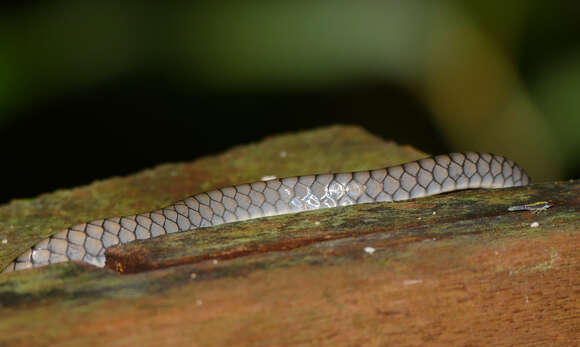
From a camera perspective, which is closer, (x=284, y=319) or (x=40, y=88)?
(x=284, y=319)

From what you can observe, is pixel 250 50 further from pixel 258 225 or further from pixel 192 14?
pixel 258 225

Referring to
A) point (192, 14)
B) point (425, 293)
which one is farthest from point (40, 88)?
point (425, 293)

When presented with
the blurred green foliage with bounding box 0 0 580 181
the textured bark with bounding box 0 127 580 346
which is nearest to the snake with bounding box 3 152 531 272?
the textured bark with bounding box 0 127 580 346

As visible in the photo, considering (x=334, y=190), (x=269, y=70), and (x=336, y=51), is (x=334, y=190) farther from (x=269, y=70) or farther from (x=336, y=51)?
(x=336, y=51)

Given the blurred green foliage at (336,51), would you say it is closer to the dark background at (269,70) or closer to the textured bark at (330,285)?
the dark background at (269,70)

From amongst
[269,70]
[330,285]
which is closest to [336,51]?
[269,70]
